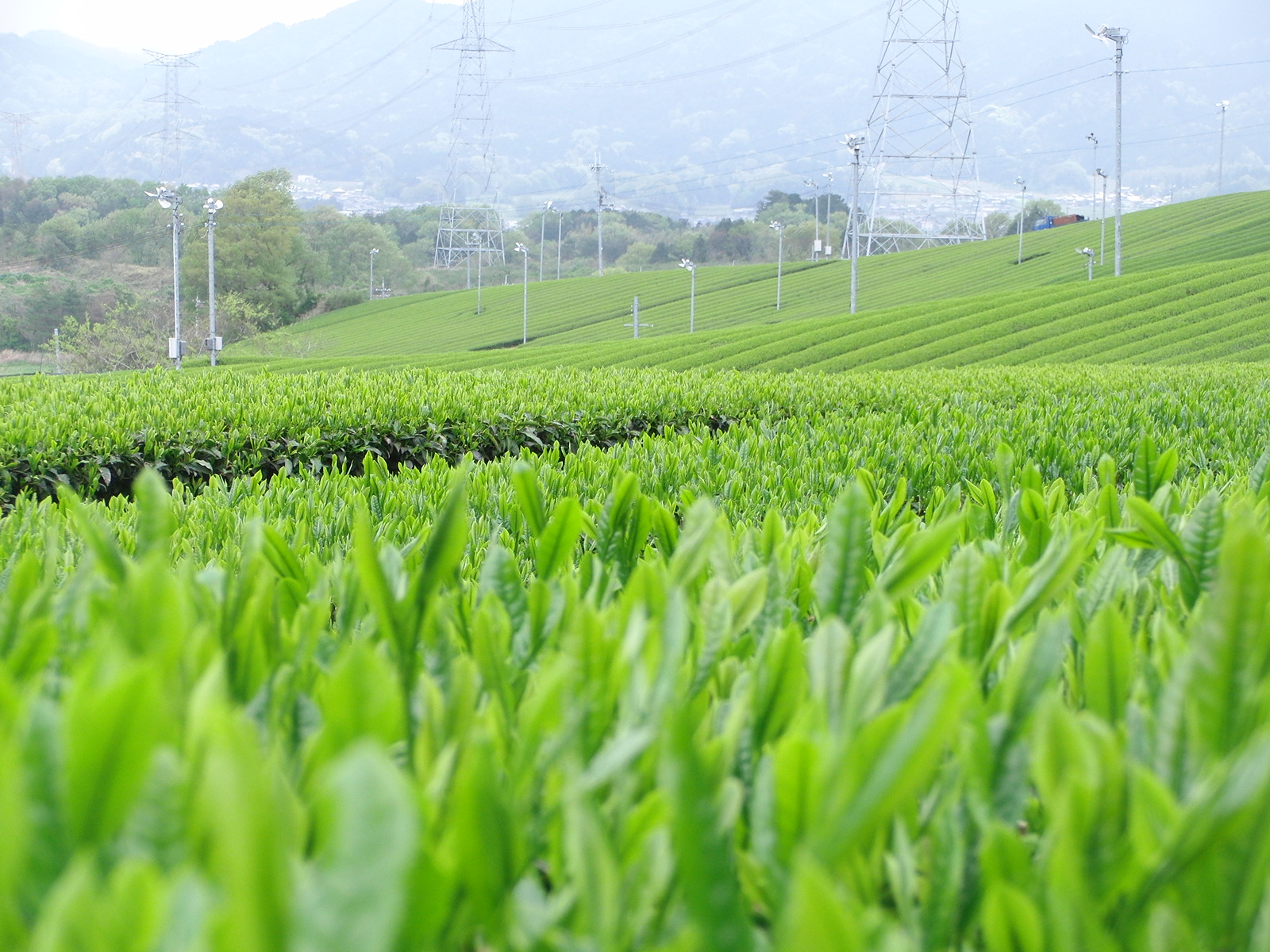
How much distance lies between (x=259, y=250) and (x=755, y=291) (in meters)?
40.4

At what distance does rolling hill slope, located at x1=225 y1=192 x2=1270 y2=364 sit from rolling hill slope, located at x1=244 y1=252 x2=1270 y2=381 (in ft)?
46.1

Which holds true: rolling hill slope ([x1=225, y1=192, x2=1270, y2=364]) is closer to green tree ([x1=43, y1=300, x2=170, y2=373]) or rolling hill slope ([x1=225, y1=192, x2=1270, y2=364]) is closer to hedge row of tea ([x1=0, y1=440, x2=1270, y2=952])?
green tree ([x1=43, y1=300, x2=170, y2=373])

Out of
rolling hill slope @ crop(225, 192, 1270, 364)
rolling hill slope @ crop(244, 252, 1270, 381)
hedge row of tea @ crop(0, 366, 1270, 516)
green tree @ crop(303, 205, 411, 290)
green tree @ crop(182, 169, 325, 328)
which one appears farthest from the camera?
green tree @ crop(303, 205, 411, 290)

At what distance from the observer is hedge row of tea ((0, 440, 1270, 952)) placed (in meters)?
0.38

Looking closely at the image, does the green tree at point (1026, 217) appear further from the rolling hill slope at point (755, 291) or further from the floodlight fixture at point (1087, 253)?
the floodlight fixture at point (1087, 253)

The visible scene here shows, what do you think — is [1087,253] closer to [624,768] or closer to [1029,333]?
[1029,333]

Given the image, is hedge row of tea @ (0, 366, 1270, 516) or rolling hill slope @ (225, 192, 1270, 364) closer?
hedge row of tea @ (0, 366, 1270, 516)

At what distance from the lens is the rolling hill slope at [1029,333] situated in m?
25.7

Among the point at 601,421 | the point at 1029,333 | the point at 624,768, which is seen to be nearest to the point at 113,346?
the point at 1029,333

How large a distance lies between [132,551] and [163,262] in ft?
311

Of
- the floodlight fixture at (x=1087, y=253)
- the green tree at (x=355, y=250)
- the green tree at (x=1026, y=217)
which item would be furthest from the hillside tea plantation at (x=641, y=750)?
the green tree at (x=1026, y=217)

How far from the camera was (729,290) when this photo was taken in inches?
2464

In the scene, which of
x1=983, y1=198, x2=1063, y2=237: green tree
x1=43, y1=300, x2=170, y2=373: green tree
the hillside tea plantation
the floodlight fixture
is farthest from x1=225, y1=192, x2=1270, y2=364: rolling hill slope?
the hillside tea plantation

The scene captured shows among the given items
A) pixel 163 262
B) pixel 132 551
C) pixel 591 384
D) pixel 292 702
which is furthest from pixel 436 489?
pixel 163 262
